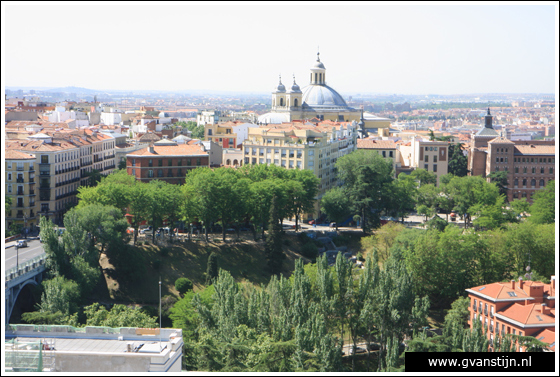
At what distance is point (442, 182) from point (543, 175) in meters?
9.78

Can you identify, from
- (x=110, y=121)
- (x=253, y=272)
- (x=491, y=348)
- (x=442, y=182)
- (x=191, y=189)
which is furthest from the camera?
(x=110, y=121)

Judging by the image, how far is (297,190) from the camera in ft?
142

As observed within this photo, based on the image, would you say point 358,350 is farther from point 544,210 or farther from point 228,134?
point 228,134

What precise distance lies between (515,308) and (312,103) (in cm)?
4942

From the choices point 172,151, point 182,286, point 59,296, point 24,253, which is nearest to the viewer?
point 59,296

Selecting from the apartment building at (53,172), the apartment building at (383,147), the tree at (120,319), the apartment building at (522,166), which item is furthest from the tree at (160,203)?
the apartment building at (522,166)

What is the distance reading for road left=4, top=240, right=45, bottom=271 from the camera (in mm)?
31650

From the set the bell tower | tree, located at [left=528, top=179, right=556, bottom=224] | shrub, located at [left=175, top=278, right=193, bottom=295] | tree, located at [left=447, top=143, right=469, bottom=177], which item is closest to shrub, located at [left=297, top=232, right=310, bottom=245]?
shrub, located at [left=175, top=278, right=193, bottom=295]

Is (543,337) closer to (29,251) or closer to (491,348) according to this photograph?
(491,348)

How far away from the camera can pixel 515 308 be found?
2695 centimetres

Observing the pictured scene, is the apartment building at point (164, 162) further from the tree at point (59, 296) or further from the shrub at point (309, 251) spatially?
the tree at point (59, 296)

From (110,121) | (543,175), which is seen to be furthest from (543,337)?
(110,121)

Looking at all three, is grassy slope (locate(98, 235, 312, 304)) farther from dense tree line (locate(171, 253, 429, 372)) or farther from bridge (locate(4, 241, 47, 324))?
dense tree line (locate(171, 253, 429, 372))

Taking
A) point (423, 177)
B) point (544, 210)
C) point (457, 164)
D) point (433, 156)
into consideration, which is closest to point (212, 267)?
point (544, 210)
